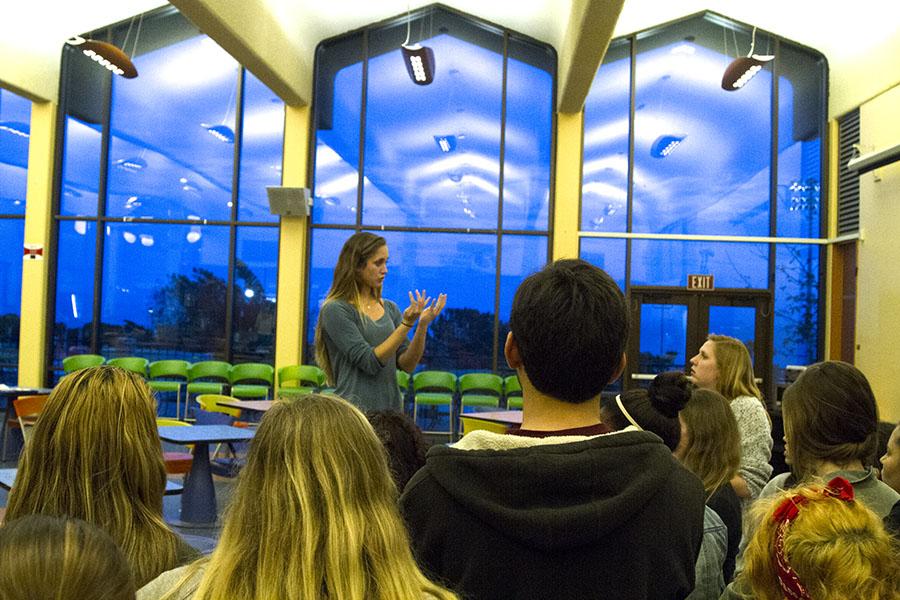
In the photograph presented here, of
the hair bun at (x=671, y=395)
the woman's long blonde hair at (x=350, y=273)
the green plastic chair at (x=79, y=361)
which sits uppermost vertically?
the woman's long blonde hair at (x=350, y=273)

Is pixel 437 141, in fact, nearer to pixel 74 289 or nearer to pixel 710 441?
pixel 74 289

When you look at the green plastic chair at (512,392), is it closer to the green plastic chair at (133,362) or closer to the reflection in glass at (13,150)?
the green plastic chair at (133,362)

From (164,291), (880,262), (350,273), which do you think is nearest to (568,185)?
(880,262)

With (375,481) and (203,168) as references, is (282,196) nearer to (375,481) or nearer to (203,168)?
(203,168)

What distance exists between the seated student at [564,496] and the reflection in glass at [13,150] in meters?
11.4

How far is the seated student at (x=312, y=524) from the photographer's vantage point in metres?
1.26

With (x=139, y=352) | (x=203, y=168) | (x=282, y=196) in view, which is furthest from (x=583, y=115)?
(x=139, y=352)

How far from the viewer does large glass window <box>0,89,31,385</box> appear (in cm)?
1122

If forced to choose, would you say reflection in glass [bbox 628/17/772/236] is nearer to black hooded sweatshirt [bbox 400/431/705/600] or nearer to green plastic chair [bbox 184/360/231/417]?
green plastic chair [bbox 184/360/231/417]

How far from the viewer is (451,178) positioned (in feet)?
35.3

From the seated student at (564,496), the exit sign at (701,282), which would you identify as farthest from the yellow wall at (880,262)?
the seated student at (564,496)

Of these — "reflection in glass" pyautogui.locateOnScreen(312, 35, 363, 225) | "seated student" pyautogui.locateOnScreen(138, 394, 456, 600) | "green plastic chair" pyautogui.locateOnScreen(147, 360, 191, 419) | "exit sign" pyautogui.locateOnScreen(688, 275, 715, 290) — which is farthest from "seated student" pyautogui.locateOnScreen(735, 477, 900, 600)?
"green plastic chair" pyautogui.locateOnScreen(147, 360, 191, 419)

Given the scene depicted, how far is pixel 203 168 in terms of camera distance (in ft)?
35.7

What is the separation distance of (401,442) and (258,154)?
9.04m
